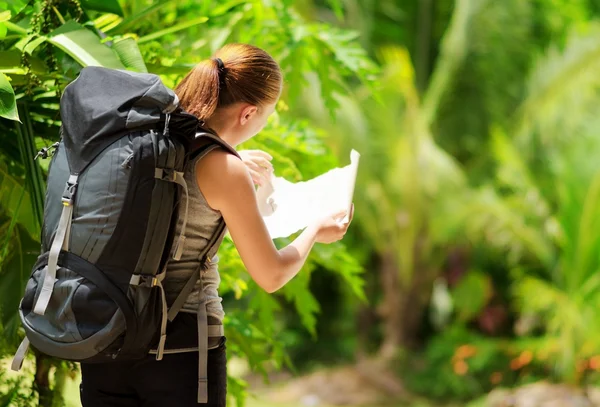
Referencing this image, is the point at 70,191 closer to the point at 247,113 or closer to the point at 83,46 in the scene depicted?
the point at 247,113

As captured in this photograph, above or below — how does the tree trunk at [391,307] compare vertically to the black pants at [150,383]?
below

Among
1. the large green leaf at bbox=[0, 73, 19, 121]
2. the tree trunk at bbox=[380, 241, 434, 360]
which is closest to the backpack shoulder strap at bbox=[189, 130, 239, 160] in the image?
the large green leaf at bbox=[0, 73, 19, 121]

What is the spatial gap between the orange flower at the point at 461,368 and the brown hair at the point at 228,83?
25.6ft

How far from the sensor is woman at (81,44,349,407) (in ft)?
6.22

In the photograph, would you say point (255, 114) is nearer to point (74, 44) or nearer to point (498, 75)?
point (74, 44)

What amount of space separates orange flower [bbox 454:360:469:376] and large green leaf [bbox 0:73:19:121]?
7.84 m

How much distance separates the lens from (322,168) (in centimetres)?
374

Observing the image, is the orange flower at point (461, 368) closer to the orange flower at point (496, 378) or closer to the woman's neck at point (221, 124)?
the orange flower at point (496, 378)

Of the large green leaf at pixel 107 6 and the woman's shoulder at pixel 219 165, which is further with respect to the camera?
the large green leaf at pixel 107 6

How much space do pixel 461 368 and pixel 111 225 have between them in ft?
26.4

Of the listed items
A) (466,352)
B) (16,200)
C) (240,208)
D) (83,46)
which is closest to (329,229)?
(240,208)

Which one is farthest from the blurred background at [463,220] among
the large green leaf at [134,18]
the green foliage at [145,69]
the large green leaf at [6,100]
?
the large green leaf at [6,100]

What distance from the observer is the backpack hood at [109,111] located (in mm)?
1826

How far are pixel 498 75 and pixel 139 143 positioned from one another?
28.6 ft
